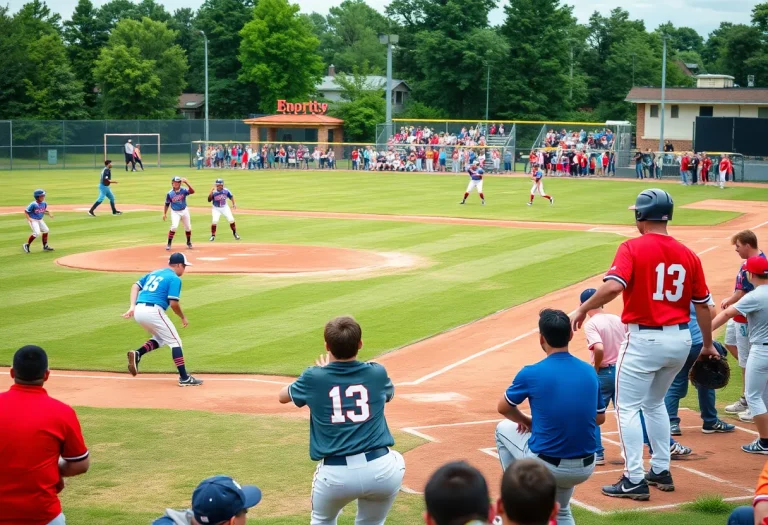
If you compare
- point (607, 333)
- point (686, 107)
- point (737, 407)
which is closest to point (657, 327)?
point (607, 333)

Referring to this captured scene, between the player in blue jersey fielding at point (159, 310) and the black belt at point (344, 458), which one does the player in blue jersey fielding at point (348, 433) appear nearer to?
the black belt at point (344, 458)

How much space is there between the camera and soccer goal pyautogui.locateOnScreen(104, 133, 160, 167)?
2717 inches

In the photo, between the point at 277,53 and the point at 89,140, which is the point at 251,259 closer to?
the point at 89,140

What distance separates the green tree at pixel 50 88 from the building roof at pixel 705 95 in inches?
1926

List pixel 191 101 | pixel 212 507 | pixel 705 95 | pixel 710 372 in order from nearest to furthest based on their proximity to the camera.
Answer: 1. pixel 212 507
2. pixel 710 372
3. pixel 705 95
4. pixel 191 101

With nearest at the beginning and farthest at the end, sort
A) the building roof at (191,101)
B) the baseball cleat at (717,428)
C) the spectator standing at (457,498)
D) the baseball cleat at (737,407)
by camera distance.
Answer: the spectator standing at (457,498) → the baseball cleat at (717,428) → the baseball cleat at (737,407) → the building roof at (191,101)

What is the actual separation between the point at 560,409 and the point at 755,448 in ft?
13.9

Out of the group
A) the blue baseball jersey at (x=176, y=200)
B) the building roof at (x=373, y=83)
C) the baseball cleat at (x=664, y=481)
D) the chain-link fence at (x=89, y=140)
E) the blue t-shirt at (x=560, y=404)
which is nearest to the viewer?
the blue t-shirt at (x=560, y=404)

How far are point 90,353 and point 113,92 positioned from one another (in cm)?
7536

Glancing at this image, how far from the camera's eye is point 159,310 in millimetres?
13219

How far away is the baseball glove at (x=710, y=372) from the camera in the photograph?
9242mm

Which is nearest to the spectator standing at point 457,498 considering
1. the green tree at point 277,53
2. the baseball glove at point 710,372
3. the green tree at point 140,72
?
the baseball glove at point 710,372

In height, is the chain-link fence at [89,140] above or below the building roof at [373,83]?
below

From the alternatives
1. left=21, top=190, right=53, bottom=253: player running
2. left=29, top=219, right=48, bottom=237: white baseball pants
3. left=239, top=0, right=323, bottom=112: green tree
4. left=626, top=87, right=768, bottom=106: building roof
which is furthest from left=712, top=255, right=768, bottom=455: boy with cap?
left=239, top=0, right=323, bottom=112: green tree
